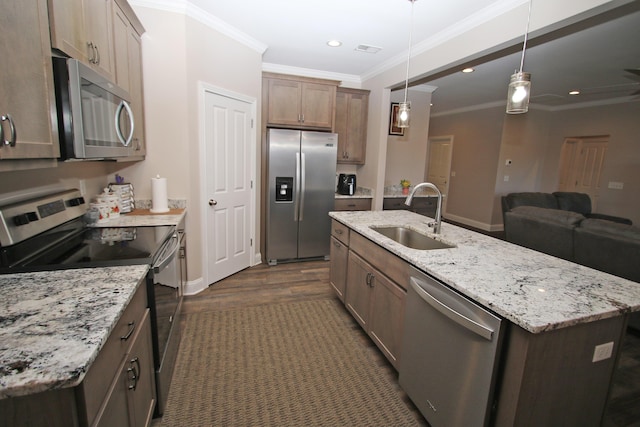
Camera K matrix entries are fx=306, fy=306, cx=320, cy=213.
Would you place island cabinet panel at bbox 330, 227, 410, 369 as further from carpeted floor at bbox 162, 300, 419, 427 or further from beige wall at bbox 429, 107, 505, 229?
beige wall at bbox 429, 107, 505, 229

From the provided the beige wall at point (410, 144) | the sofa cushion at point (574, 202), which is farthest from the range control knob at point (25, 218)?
the sofa cushion at point (574, 202)

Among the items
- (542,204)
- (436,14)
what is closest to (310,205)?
(436,14)

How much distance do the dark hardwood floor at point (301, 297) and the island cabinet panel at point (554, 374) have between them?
28.4 inches

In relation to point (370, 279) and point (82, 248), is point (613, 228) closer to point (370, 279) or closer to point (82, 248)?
point (370, 279)

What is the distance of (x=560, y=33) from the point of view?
7.76 feet

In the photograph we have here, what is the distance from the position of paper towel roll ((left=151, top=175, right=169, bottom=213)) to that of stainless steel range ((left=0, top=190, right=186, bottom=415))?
1.85 ft

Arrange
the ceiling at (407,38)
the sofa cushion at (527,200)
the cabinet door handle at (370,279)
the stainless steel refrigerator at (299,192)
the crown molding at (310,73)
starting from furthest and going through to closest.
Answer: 1. the sofa cushion at (527,200)
2. the crown molding at (310,73)
3. the stainless steel refrigerator at (299,192)
4. the ceiling at (407,38)
5. the cabinet door handle at (370,279)

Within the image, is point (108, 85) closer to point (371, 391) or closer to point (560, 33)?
point (371, 391)

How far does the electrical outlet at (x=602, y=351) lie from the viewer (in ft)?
4.13

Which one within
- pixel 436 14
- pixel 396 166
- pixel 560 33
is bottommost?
pixel 396 166

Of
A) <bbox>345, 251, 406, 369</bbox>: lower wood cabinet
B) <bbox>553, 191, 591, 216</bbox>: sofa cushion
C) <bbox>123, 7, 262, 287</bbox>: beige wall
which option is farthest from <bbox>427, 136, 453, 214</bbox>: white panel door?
<bbox>123, 7, 262, 287</bbox>: beige wall

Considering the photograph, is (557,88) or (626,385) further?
(557,88)

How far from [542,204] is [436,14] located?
4.13 meters

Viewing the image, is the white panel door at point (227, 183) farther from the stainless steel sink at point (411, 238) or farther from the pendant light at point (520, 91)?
the pendant light at point (520, 91)
